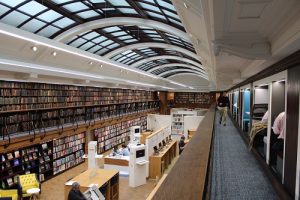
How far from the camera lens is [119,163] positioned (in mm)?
11523

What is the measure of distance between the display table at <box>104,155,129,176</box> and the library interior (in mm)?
47

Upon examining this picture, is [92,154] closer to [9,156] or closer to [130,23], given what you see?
[9,156]

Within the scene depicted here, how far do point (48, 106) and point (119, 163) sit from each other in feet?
12.8

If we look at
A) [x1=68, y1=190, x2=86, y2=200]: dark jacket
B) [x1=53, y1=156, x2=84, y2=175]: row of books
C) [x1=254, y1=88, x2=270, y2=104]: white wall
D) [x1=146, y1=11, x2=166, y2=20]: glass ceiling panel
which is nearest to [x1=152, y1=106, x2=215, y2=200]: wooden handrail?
[x1=68, y1=190, x2=86, y2=200]: dark jacket

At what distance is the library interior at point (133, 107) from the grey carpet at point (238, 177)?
0.9 inches

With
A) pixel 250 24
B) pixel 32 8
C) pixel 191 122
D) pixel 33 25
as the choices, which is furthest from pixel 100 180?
pixel 191 122

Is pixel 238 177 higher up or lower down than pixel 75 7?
lower down

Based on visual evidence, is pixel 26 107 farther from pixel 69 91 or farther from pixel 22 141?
pixel 69 91

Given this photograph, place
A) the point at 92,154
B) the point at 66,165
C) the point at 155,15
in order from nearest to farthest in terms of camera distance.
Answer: the point at 155,15, the point at 92,154, the point at 66,165

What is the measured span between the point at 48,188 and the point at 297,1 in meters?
10.6

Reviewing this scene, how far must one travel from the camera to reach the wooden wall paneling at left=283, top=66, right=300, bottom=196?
255cm

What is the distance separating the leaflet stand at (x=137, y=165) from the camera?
10406 mm

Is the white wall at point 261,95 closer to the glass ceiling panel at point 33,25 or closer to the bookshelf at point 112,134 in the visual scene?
the glass ceiling panel at point 33,25

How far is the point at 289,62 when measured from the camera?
2.63m
